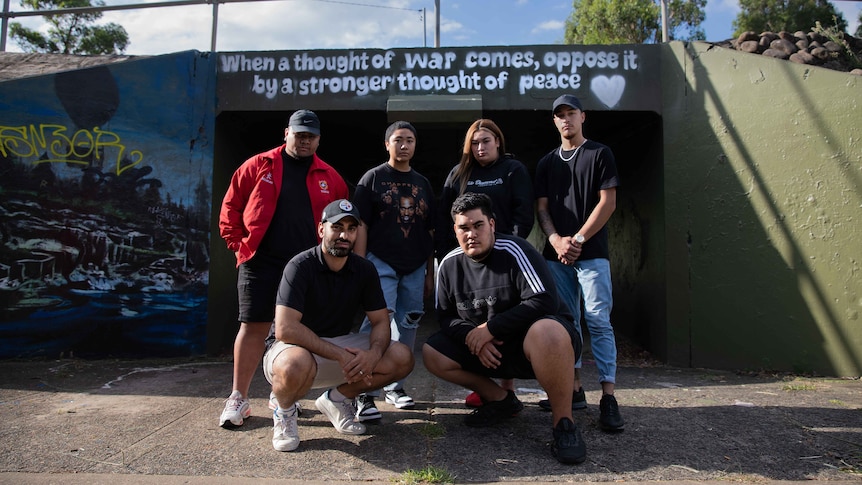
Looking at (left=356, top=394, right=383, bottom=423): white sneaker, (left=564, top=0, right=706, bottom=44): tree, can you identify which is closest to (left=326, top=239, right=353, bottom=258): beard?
(left=356, top=394, right=383, bottom=423): white sneaker

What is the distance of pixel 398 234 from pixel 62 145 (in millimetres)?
4142

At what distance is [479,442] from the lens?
119 inches

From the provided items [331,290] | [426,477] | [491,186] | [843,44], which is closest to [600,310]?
[491,186]

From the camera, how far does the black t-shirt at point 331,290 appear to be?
3061 mm

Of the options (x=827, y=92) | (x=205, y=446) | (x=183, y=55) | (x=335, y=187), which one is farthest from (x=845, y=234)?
(x=183, y=55)

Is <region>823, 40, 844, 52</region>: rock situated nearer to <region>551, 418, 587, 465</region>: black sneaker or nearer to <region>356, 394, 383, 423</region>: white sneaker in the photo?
<region>551, 418, 587, 465</region>: black sneaker

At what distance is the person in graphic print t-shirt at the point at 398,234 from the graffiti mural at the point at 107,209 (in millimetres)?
2814

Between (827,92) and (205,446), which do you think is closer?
(205,446)

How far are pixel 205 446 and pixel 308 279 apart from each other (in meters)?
1.08

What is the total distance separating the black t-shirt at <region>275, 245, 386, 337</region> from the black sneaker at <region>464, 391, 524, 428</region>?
0.88 meters

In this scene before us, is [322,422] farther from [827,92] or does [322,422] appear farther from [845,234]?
[827,92]

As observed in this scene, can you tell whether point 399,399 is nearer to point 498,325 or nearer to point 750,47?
point 498,325

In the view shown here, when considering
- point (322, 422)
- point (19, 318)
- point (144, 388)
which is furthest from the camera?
point (19, 318)

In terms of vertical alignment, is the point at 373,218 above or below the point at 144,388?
above
